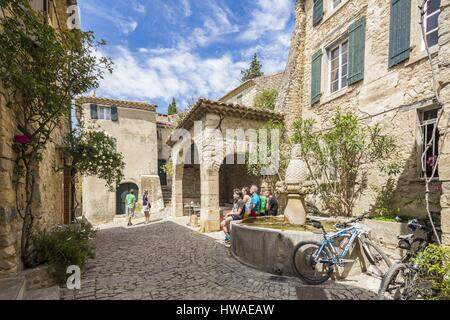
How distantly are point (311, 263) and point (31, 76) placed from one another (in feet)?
16.6

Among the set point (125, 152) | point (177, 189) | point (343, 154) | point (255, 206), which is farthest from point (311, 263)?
point (125, 152)

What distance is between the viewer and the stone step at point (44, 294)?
3.09m

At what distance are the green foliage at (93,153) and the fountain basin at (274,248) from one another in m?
4.79

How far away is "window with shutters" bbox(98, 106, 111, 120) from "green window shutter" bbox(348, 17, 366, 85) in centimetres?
1472

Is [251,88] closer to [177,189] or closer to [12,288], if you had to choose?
[177,189]

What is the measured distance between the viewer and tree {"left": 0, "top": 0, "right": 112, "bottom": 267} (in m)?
3.15

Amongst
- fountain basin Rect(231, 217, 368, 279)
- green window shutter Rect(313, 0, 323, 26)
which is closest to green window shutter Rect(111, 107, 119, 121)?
green window shutter Rect(313, 0, 323, 26)

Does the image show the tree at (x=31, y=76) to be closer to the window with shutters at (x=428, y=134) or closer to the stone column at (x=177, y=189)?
the window with shutters at (x=428, y=134)

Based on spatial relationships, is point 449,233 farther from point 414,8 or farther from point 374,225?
point 414,8

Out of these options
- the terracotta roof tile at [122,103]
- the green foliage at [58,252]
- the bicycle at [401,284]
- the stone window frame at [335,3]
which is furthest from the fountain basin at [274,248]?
the terracotta roof tile at [122,103]

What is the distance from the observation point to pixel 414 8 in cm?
566

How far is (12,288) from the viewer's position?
111 inches

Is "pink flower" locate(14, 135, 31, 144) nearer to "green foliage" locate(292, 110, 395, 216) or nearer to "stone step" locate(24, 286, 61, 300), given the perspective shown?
"stone step" locate(24, 286, 61, 300)
